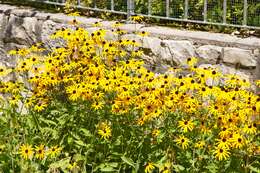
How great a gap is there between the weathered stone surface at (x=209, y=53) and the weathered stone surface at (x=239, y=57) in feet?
0.22

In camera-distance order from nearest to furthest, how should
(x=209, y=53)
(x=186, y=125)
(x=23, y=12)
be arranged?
(x=186, y=125), (x=209, y=53), (x=23, y=12)

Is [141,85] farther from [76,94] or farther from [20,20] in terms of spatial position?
[20,20]

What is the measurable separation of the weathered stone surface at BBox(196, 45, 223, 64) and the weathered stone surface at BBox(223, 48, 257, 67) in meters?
0.07

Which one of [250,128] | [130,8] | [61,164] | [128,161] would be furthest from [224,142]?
[130,8]

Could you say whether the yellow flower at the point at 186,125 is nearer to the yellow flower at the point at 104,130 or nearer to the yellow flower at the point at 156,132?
the yellow flower at the point at 156,132

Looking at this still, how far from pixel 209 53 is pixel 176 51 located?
12.4 inches

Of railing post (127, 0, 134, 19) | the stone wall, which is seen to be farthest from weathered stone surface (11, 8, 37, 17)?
railing post (127, 0, 134, 19)

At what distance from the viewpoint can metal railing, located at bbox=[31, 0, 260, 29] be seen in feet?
16.2

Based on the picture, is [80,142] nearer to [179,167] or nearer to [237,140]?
[179,167]

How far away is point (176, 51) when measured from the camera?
4898 millimetres

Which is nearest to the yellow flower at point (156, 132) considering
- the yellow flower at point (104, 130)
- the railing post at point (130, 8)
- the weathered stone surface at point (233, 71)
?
the yellow flower at point (104, 130)

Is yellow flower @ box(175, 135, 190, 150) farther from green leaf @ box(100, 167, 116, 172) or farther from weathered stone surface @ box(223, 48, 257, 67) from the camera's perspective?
weathered stone surface @ box(223, 48, 257, 67)

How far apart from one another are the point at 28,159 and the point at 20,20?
249cm

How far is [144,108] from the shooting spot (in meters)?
3.56
